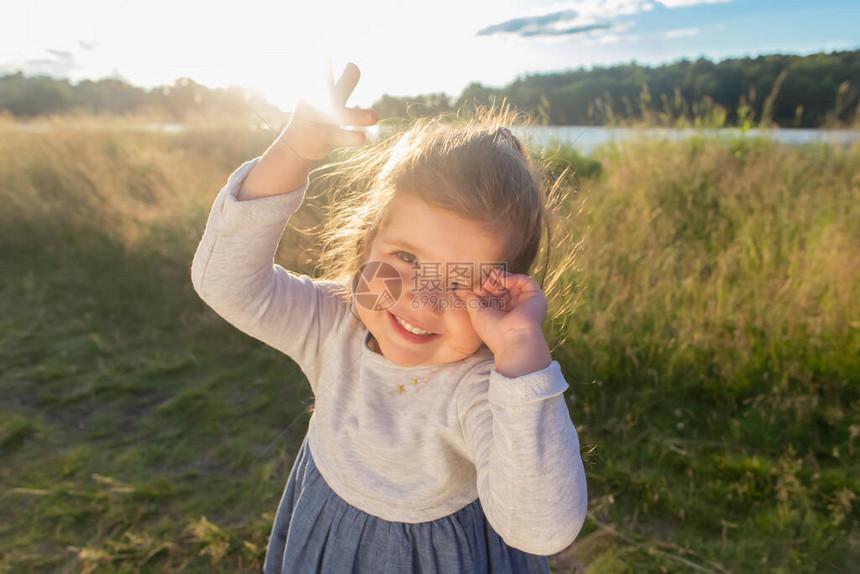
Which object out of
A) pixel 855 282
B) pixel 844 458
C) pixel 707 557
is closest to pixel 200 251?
pixel 707 557

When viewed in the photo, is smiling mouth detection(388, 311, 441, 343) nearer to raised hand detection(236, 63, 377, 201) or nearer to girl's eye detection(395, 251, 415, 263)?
girl's eye detection(395, 251, 415, 263)

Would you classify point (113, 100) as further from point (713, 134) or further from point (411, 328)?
point (411, 328)

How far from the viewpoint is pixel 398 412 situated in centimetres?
114

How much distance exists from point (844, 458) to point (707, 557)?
81cm

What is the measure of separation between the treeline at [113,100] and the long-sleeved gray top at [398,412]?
6296 mm

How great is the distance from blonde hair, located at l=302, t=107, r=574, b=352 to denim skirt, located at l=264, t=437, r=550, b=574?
0.47 meters

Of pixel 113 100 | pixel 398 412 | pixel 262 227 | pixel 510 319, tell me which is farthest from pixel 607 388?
pixel 113 100

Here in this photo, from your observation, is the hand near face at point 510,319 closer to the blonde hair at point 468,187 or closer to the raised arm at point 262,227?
the blonde hair at point 468,187

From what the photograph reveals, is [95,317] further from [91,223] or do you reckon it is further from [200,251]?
[200,251]

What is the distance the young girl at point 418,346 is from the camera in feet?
2.94

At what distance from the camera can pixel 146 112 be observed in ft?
28.1

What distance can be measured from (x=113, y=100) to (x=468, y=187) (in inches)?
417

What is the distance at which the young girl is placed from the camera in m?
0.90

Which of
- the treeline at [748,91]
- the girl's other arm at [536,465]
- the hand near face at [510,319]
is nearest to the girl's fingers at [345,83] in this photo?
the hand near face at [510,319]
